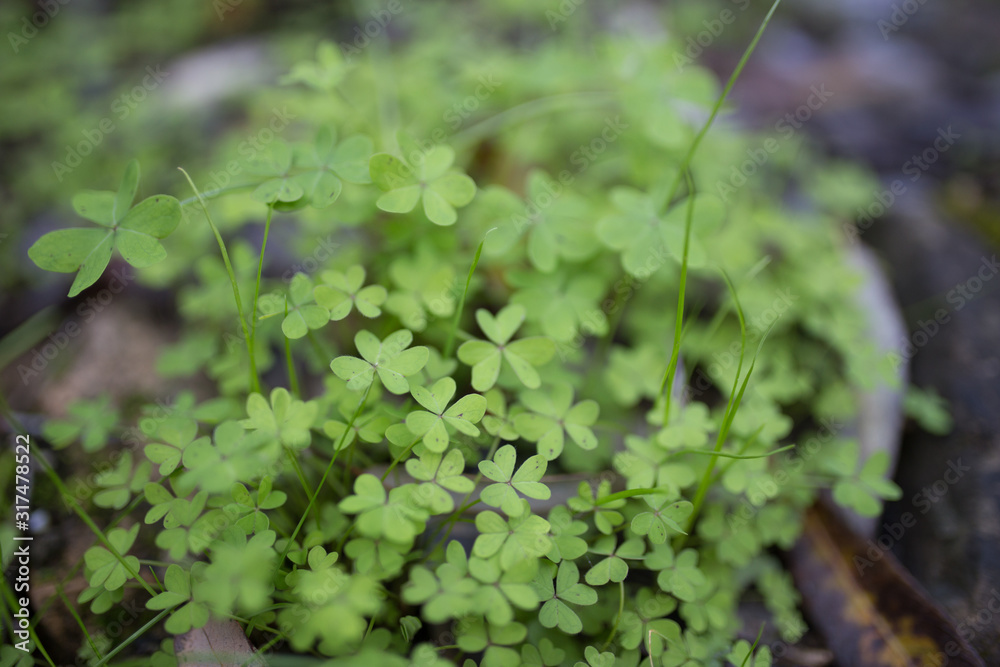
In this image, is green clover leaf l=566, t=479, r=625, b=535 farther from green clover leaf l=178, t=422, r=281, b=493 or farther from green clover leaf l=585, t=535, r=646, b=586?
green clover leaf l=178, t=422, r=281, b=493

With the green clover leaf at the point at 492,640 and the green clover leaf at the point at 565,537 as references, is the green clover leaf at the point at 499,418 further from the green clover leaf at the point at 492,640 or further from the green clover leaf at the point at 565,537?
the green clover leaf at the point at 492,640

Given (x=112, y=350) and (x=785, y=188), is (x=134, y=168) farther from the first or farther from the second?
(x=785, y=188)

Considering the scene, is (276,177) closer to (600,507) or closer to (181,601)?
(181,601)

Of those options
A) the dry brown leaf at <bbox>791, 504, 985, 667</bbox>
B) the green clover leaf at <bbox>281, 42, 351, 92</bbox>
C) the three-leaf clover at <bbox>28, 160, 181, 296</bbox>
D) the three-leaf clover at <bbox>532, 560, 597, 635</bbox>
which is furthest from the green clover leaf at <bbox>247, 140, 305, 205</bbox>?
the dry brown leaf at <bbox>791, 504, 985, 667</bbox>

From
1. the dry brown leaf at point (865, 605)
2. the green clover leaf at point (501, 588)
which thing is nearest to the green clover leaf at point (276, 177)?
the green clover leaf at point (501, 588)

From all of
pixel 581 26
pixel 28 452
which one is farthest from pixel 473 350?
pixel 581 26
